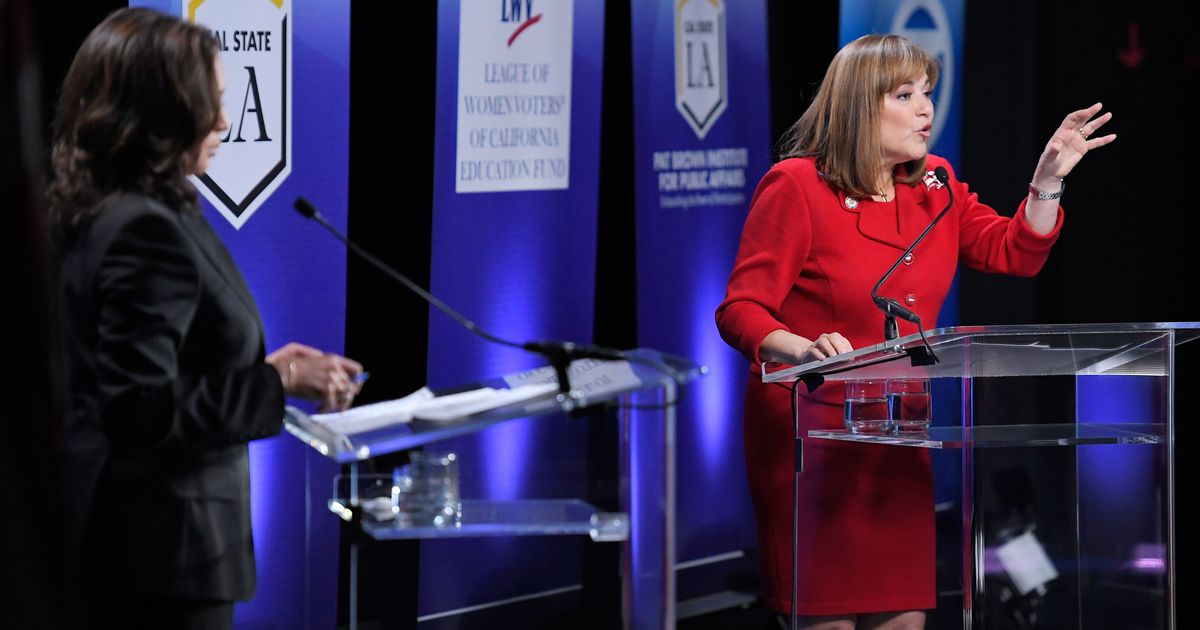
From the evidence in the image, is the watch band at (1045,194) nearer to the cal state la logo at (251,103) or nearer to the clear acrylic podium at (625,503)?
the clear acrylic podium at (625,503)

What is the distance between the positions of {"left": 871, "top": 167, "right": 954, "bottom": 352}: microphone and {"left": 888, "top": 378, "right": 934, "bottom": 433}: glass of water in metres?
0.10

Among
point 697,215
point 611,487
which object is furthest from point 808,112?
point 697,215

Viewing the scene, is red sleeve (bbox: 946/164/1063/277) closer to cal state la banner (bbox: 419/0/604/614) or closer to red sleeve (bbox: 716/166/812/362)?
red sleeve (bbox: 716/166/812/362)

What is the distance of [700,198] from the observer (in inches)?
201

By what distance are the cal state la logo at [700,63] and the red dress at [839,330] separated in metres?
1.91

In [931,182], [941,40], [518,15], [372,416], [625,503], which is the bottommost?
[625,503]

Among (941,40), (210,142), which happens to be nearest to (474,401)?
(210,142)

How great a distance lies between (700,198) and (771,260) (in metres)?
2.12

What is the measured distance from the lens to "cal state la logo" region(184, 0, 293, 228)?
11.9 ft

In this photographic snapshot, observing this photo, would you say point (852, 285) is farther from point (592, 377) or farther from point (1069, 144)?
point (592, 377)

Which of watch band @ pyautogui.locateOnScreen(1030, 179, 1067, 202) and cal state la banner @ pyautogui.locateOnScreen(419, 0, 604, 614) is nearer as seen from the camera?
watch band @ pyautogui.locateOnScreen(1030, 179, 1067, 202)

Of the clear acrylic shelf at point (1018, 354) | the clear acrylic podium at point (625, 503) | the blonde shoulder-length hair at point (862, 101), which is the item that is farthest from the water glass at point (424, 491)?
the blonde shoulder-length hair at point (862, 101)

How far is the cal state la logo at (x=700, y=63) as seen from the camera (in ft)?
16.5

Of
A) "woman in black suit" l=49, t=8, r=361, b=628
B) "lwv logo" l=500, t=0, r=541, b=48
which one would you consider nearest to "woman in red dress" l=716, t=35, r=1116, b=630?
"woman in black suit" l=49, t=8, r=361, b=628
